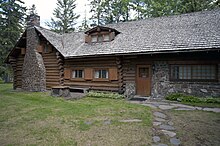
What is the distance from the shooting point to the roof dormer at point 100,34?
47.5 feet

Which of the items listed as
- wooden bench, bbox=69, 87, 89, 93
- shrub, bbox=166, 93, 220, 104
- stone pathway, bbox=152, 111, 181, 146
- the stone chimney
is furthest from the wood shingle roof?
stone pathway, bbox=152, 111, 181, 146

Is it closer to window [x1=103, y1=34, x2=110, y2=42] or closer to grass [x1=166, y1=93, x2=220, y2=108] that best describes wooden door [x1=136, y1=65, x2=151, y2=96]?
grass [x1=166, y1=93, x2=220, y2=108]

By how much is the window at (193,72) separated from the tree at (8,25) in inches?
879

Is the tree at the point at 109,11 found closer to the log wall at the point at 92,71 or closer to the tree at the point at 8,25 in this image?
the tree at the point at 8,25

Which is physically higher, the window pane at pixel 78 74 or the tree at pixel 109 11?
the tree at pixel 109 11

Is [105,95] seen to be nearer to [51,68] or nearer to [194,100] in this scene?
[194,100]

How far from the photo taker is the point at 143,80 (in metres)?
12.1

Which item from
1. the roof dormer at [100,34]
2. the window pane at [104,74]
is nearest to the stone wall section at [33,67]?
the roof dormer at [100,34]

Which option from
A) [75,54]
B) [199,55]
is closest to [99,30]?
[75,54]

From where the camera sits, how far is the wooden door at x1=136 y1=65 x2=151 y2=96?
11.8 meters

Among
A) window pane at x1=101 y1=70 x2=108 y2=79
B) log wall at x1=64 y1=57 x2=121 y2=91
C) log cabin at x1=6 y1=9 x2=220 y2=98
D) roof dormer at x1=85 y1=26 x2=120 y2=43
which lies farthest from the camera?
roof dormer at x1=85 y1=26 x2=120 y2=43

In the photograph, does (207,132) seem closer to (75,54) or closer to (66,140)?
(66,140)

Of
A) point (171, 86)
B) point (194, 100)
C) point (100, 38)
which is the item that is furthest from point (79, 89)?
point (194, 100)

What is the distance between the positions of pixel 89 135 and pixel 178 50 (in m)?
7.61
